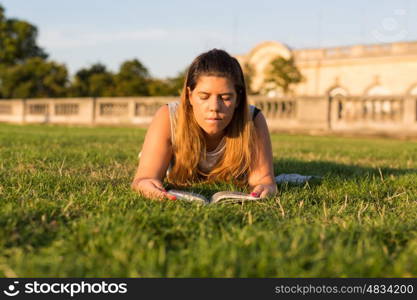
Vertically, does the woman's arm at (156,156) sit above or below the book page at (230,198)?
above

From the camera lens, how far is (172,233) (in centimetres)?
230

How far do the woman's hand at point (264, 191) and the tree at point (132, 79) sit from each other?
110ft

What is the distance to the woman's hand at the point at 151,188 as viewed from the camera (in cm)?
323

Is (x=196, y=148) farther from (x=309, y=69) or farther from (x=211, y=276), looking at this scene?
(x=309, y=69)

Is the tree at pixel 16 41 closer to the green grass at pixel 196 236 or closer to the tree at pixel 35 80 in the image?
the tree at pixel 35 80

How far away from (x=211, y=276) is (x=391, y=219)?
1.49 m

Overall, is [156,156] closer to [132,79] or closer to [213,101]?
[213,101]

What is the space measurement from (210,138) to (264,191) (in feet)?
2.77

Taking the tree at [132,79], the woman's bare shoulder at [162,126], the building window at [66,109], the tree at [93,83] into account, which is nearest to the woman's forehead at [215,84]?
the woman's bare shoulder at [162,126]

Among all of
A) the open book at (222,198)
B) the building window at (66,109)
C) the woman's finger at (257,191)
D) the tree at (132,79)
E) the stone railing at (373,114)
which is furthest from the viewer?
the tree at (132,79)

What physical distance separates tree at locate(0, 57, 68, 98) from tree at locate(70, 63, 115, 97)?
115cm

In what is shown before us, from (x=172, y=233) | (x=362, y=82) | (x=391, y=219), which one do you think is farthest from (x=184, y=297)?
(x=362, y=82)

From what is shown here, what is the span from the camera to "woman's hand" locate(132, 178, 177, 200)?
3232mm

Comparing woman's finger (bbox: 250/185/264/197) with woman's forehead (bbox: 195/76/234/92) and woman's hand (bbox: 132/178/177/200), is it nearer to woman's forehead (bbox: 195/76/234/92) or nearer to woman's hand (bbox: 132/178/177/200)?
woman's hand (bbox: 132/178/177/200)
